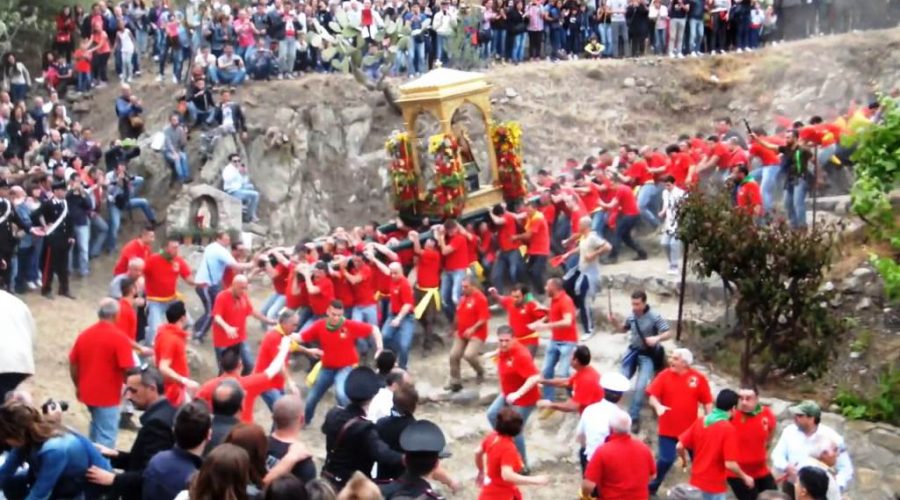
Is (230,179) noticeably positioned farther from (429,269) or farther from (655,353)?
(655,353)

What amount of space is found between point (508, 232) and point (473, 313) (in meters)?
3.06

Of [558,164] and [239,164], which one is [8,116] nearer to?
[239,164]

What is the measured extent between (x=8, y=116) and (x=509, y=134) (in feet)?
26.0

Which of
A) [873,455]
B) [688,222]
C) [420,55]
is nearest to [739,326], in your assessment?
[688,222]

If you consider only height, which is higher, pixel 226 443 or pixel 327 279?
pixel 226 443

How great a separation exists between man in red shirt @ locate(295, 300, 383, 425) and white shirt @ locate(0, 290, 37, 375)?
3245 mm

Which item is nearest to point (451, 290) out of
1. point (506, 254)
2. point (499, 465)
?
point (506, 254)

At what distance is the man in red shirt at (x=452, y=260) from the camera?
1625 cm

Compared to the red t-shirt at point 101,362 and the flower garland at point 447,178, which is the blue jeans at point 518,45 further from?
the red t-shirt at point 101,362

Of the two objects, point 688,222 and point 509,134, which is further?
point 509,134

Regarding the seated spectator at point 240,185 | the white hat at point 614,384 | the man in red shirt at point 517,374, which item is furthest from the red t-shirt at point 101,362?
the seated spectator at point 240,185

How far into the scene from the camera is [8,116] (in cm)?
2019

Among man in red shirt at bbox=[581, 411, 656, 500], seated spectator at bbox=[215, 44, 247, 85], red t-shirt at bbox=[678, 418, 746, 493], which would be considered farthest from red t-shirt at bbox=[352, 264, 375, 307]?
seated spectator at bbox=[215, 44, 247, 85]

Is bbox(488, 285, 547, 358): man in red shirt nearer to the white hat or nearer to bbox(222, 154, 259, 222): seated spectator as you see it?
the white hat
